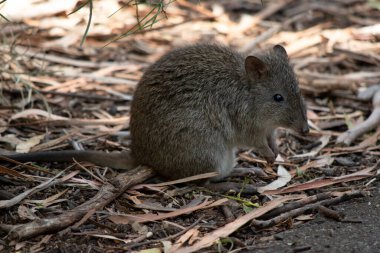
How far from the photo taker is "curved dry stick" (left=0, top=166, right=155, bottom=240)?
443 cm

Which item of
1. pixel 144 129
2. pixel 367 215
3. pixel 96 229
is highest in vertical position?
pixel 144 129

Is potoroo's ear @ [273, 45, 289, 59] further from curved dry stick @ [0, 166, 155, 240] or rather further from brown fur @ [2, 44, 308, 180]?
curved dry stick @ [0, 166, 155, 240]

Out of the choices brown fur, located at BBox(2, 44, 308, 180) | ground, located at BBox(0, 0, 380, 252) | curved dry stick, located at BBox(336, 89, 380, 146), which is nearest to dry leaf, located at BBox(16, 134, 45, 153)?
ground, located at BBox(0, 0, 380, 252)

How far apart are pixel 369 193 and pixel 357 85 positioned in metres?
2.93

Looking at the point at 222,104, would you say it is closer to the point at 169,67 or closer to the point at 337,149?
the point at 169,67

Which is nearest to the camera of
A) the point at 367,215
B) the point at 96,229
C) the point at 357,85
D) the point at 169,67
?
the point at 96,229

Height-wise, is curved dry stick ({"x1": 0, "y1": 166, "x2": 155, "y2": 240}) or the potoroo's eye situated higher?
the potoroo's eye

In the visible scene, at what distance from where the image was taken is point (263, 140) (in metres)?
6.12

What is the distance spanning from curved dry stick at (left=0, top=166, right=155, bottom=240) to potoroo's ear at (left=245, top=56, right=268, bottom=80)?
1.33 meters

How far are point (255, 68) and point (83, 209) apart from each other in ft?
7.19

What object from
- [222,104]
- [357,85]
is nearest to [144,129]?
[222,104]

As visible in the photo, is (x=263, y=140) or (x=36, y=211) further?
(x=263, y=140)

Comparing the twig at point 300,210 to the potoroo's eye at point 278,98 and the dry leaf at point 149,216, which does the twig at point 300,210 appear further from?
the potoroo's eye at point 278,98

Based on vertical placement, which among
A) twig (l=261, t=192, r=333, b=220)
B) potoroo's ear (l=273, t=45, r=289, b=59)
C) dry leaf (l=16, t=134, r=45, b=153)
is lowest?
twig (l=261, t=192, r=333, b=220)
